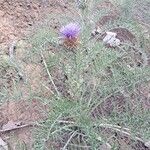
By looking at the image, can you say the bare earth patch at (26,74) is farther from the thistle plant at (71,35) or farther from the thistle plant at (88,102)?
the thistle plant at (71,35)

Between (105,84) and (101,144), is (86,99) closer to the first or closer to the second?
(105,84)

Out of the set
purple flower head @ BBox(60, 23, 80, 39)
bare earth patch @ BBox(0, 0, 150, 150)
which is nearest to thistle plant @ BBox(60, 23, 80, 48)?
purple flower head @ BBox(60, 23, 80, 39)

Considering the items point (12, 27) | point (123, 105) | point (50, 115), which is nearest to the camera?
point (50, 115)

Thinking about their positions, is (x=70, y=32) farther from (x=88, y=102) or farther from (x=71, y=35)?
(x=88, y=102)

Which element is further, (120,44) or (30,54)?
(120,44)

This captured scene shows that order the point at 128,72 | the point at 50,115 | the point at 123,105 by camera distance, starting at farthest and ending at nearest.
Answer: the point at 123,105 < the point at 128,72 < the point at 50,115

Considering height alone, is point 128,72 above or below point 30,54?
above

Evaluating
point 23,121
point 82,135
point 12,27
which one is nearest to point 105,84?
point 82,135

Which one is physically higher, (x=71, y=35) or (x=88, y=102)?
(x=71, y=35)

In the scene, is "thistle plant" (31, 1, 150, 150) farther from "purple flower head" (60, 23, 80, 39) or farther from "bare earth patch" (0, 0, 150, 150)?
"bare earth patch" (0, 0, 150, 150)

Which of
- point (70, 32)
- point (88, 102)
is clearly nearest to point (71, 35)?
point (70, 32)

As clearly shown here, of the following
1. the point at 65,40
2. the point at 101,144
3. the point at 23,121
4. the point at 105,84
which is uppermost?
the point at 65,40
